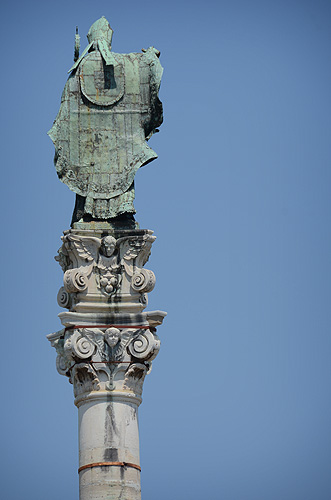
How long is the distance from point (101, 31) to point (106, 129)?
2501 millimetres

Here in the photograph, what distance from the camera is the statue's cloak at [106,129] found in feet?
106

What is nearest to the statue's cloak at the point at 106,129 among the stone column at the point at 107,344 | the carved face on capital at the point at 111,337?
the stone column at the point at 107,344

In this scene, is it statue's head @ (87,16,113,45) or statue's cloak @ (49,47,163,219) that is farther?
statue's head @ (87,16,113,45)

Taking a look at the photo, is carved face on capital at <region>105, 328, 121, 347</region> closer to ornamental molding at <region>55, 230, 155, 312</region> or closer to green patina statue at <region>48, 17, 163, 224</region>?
ornamental molding at <region>55, 230, 155, 312</region>

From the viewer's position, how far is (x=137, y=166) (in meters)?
32.4

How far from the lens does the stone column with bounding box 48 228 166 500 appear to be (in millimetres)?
30250

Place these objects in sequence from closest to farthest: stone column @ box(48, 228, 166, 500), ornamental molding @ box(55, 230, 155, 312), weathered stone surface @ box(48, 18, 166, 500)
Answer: stone column @ box(48, 228, 166, 500), weathered stone surface @ box(48, 18, 166, 500), ornamental molding @ box(55, 230, 155, 312)

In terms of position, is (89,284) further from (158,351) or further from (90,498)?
(90,498)

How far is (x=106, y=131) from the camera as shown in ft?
107

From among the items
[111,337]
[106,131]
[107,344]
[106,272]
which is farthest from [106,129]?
[107,344]

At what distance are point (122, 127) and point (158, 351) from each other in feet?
16.4

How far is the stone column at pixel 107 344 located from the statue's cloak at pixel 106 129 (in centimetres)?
99

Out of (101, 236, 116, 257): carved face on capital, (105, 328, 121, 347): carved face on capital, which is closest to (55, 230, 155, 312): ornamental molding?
(101, 236, 116, 257): carved face on capital

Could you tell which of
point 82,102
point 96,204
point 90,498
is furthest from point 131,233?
point 90,498
